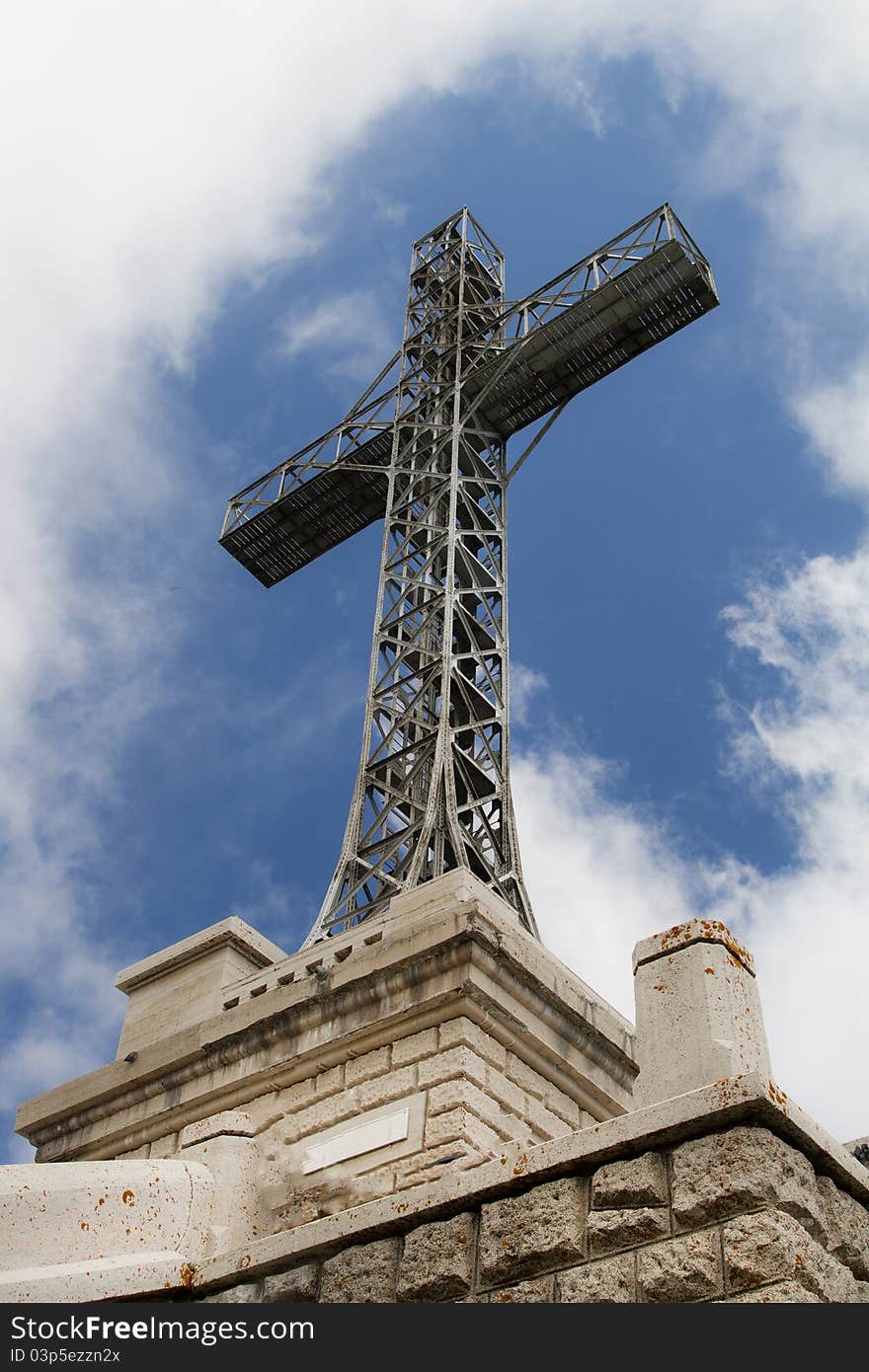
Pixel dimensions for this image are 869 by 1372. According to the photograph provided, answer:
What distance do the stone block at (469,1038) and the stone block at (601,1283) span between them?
4.15m

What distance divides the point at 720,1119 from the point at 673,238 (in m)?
14.1

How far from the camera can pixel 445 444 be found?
17.4m

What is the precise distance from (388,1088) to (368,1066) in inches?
11.4

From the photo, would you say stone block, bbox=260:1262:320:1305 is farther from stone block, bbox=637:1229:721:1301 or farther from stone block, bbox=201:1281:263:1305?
stone block, bbox=637:1229:721:1301

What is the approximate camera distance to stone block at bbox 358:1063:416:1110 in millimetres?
9336

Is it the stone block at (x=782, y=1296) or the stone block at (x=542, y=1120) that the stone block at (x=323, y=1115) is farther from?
the stone block at (x=782, y=1296)

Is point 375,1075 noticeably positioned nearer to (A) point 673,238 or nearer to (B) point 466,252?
(A) point 673,238

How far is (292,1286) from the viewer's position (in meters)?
5.87

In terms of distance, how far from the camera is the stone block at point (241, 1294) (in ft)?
19.7

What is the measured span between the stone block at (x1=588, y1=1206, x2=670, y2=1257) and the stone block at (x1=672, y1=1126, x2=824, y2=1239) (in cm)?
8

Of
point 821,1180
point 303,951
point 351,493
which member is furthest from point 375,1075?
point 351,493

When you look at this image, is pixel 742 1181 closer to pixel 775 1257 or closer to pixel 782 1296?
pixel 775 1257

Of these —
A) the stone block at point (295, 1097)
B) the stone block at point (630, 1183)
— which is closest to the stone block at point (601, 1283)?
the stone block at point (630, 1183)

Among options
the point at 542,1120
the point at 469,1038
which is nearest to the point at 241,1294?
the point at 469,1038
